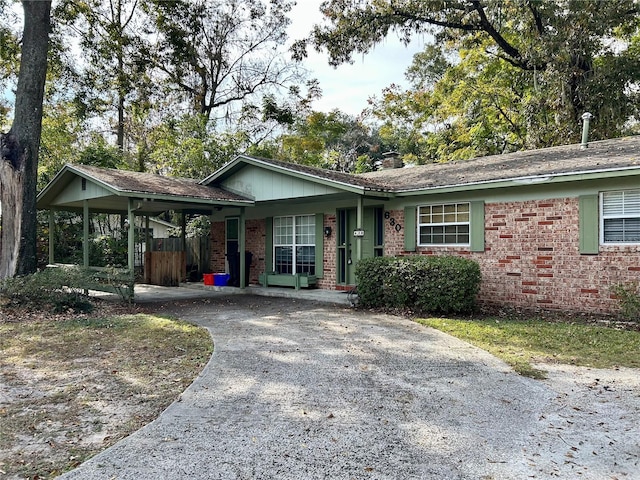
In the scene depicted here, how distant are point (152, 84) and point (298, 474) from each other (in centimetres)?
2136

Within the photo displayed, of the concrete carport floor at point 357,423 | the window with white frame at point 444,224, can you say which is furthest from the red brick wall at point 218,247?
the concrete carport floor at point 357,423

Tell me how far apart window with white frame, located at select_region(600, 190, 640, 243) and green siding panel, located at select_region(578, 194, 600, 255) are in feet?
0.36

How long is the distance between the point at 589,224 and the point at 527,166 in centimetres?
210

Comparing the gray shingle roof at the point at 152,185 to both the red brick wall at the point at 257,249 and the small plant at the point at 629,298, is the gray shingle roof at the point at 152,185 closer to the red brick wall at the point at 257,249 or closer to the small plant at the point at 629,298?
the red brick wall at the point at 257,249

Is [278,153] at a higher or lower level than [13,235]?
higher

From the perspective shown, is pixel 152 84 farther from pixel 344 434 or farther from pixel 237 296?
pixel 344 434

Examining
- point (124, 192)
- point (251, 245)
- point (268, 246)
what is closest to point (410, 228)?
point (268, 246)

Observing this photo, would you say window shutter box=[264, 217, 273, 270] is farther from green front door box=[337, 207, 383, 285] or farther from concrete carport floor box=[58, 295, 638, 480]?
concrete carport floor box=[58, 295, 638, 480]

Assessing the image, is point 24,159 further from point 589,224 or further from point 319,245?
point 589,224

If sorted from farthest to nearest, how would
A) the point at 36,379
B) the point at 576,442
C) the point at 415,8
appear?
the point at 415,8 → the point at 36,379 → the point at 576,442

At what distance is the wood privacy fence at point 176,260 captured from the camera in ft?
52.9

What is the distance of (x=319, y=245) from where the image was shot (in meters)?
13.3

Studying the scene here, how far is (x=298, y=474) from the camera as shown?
3064 mm

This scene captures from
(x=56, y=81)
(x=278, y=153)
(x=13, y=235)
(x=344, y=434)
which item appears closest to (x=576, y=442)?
(x=344, y=434)
